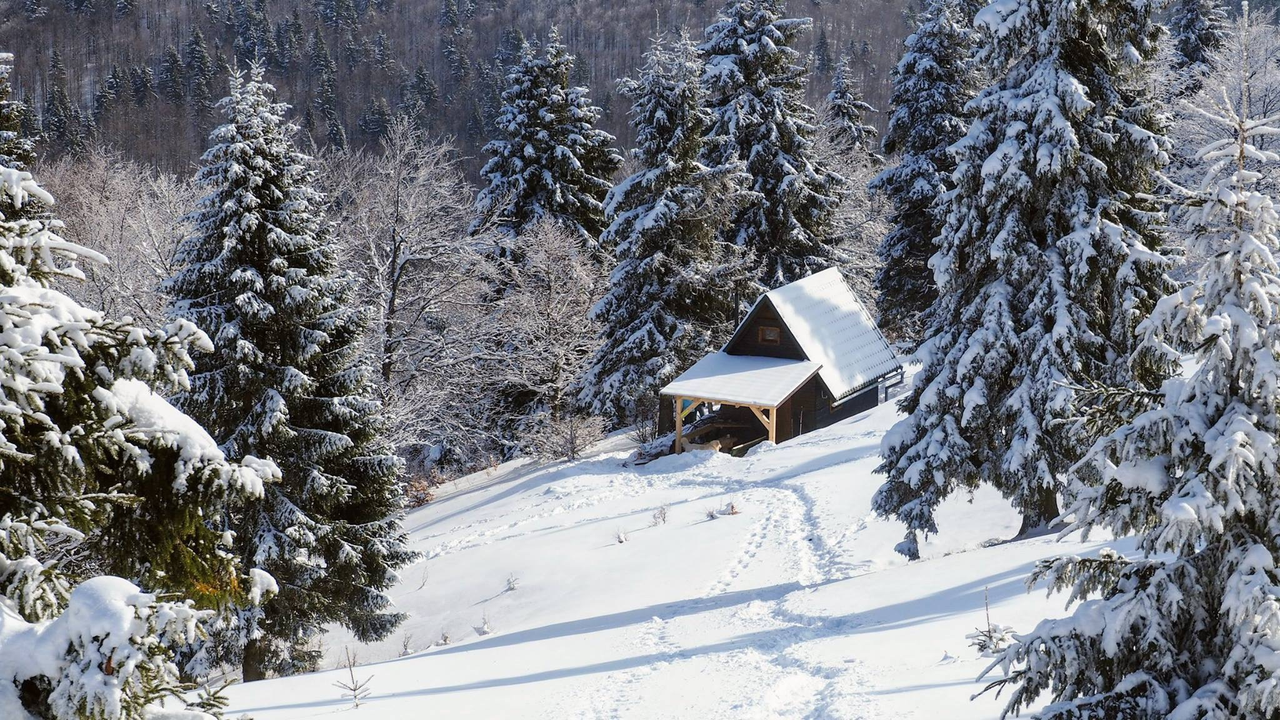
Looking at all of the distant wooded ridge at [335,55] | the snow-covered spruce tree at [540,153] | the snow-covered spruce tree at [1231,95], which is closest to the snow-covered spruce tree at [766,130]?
the snow-covered spruce tree at [540,153]

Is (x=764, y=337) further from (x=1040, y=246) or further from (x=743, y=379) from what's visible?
(x=1040, y=246)

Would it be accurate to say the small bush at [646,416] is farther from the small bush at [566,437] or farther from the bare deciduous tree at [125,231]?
the bare deciduous tree at [125,231]

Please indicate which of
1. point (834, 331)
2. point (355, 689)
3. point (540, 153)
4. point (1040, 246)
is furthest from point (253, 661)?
point (540, 153)

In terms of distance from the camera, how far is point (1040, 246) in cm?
1423

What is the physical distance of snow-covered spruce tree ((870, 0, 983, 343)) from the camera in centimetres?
2934

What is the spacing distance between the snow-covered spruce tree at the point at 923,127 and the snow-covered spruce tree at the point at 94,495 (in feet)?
87.3

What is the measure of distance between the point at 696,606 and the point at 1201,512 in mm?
9376

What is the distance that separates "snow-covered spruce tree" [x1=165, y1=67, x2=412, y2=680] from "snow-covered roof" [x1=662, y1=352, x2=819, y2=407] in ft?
44.0

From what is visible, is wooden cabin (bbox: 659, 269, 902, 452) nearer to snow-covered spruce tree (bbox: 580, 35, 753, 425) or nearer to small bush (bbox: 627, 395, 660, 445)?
small bush (bbox: 627, 395, 660, 445)

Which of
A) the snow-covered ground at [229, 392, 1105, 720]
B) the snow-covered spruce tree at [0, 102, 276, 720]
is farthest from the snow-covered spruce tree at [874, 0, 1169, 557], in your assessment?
the snow-covered spruce tree at [0, 102, 276, 720]

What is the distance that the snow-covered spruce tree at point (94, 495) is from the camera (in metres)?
3.36

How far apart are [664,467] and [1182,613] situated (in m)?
20.3

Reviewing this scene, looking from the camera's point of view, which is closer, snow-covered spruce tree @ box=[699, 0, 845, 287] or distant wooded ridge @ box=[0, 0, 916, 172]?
snow-covered spruce tree @ box=[699, 0, 845, 287]

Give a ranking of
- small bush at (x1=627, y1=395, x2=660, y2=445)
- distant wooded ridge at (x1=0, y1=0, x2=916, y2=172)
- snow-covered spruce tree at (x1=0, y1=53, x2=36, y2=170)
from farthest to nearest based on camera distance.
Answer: distant wooded ridge at (x1=0, y1=0, x2=916, y2=172) < small bush at (x1=627, y1=395, x2=660, y2=445) < snow-covered spruce tree at (x1=0, y1=53, x2=36, y2=170)
